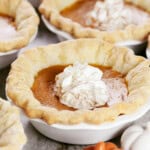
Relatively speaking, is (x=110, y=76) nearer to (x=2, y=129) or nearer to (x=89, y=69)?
(x=89, y=69)

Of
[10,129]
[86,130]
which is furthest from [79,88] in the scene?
[10,129]

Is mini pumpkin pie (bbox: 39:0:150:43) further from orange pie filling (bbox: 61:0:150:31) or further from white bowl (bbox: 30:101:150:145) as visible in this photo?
white bowl (bbox: 30:101:150:145)

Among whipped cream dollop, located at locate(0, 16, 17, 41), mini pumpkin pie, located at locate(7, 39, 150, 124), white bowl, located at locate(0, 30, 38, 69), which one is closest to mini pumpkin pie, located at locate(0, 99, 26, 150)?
mini pumpkin pie, located at locate(7, 39, 150, 124)

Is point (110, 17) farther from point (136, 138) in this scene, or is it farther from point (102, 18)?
point (136, 138)

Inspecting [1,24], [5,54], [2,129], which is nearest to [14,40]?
[5,54]

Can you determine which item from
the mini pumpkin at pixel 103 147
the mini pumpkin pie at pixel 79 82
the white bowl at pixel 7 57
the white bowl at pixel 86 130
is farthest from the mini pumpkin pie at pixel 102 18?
the mini pumpkin at pixel 103 147
